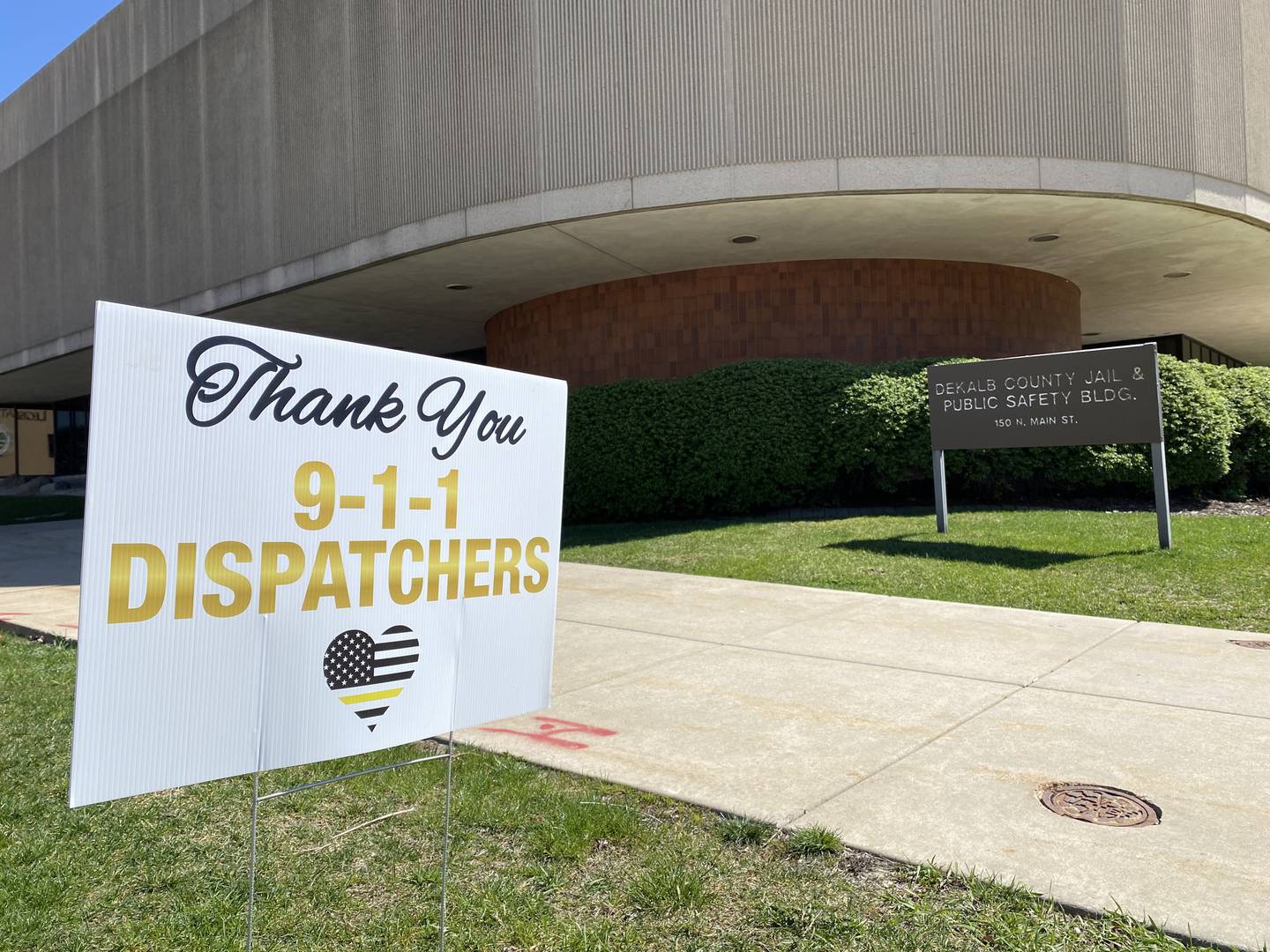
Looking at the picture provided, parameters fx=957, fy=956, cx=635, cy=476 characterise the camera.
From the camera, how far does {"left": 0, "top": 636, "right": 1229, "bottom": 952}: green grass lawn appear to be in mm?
2756

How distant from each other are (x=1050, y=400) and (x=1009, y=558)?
75.7 inches

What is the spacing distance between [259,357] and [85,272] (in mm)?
24477

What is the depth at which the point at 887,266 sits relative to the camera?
1526cm

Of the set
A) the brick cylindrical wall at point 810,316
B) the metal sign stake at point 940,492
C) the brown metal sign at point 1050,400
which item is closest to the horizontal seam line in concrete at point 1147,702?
the brown metal sign at point 1050,400

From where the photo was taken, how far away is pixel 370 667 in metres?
2.58

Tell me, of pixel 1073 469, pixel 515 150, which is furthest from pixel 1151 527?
pixel 515 150

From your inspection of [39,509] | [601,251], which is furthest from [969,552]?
[39,509]

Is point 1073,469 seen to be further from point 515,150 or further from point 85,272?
point 85,272

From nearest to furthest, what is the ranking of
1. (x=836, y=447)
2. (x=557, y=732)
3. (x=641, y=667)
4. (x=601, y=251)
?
(x=557, y=732)
(x=641, y=667)
(x=836, y=447)
(x=601, y=251)

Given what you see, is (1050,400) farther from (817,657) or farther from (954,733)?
(954,733)

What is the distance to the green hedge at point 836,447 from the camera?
12.3m

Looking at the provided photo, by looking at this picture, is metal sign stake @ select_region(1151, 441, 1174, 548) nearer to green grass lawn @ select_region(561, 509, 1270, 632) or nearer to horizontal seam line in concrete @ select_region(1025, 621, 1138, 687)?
green grass lawn @ select_region(561, 509, 1270, 632)

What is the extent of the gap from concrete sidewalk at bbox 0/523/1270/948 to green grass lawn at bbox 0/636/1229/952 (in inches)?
9.5

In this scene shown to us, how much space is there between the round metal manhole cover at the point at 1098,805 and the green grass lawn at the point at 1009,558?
3.85 meters
